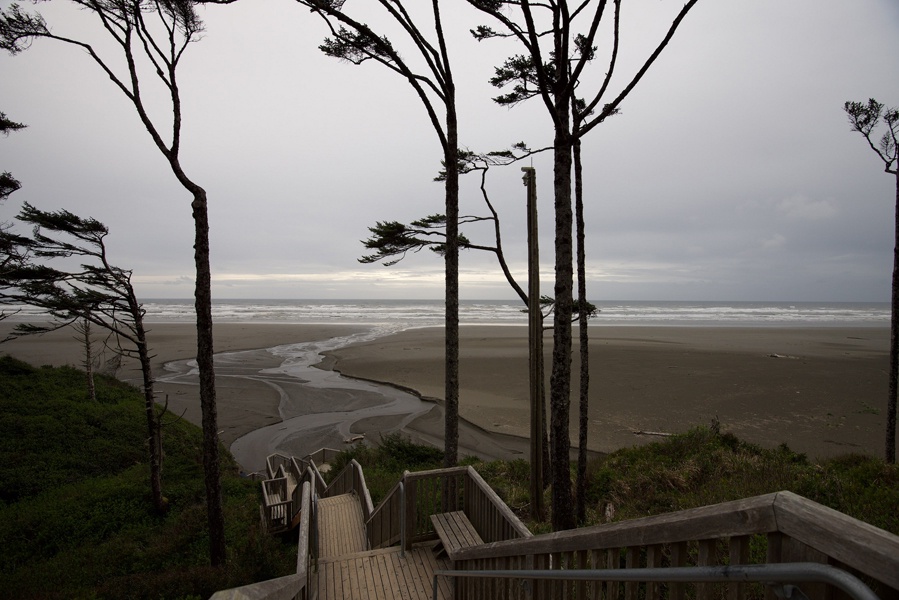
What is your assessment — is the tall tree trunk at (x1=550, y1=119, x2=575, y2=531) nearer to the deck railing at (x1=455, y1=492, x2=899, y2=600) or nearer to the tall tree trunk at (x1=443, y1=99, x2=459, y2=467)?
the tall tree trunk at (x1=443, y1=99, x2=459, y2=467)

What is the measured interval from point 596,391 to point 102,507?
1928 cm

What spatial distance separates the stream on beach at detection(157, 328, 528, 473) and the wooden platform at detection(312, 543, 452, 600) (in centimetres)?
885

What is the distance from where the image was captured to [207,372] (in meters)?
7.85

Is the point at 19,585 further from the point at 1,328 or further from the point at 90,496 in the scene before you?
the point at 1,328

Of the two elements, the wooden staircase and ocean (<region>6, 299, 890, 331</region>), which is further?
ocean (<region>6, 299, 890, 331</region>)

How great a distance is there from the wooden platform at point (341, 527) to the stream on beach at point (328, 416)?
6.29m

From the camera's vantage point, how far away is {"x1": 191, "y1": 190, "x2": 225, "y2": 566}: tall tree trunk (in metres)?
7.80

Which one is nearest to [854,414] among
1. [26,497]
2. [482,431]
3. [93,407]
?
[482,431]

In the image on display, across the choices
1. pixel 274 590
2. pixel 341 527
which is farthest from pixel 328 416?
pixel 274 590

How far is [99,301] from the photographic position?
993cm

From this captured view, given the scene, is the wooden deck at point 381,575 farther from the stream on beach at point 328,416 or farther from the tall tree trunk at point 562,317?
the stream on beach at point 328,416

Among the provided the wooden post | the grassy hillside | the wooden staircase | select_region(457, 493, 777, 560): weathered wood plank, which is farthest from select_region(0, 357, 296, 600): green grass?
select_region(457, 493, 777, 560): weathered wood plank

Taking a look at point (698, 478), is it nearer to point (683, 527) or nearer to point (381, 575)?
point (381, 575)

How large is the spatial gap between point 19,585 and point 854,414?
25.2 m
